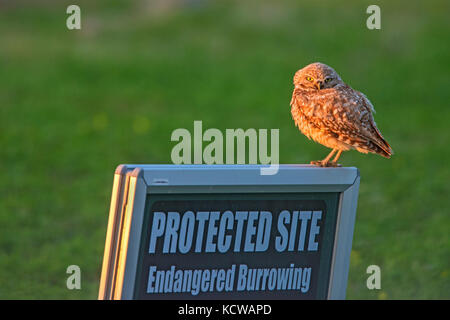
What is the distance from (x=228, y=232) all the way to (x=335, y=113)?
1.17m

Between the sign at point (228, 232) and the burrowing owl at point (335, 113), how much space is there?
0.52 metres

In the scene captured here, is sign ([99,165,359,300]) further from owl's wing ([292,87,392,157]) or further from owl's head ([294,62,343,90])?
owl's head ([294,62,343,90])

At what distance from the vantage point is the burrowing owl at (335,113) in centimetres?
459

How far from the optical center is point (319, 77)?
462 cm

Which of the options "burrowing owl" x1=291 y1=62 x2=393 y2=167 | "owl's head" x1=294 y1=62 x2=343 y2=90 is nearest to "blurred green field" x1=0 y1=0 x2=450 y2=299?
"burrowing owl" x1=291 y1=62 x2=393 y2=167

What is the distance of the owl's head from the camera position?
4625mm

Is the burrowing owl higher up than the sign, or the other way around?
the burrowing owl

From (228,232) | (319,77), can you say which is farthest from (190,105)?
(228,232)

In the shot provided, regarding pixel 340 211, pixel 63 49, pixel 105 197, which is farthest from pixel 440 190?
pixel 63 49

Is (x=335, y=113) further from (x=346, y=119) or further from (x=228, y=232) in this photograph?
(x=228, y=232)

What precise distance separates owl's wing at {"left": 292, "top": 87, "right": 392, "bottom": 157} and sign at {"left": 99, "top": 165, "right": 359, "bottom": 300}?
0.51 metres

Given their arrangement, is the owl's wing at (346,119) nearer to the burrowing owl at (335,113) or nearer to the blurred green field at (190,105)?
the burrowing owl at (335,113)

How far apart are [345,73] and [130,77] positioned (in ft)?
13.3

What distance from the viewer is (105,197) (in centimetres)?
902
